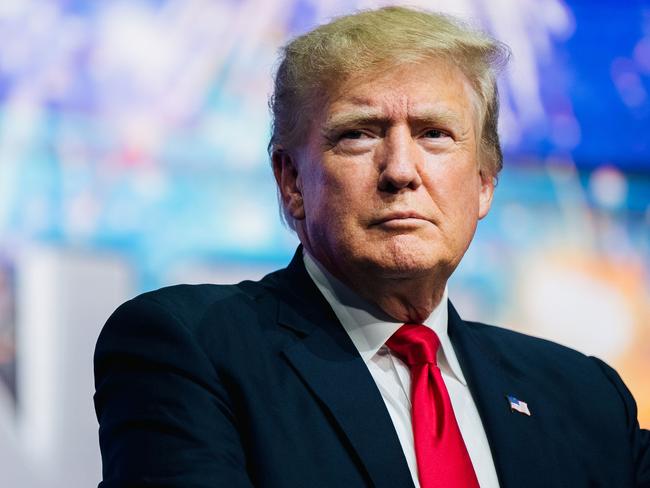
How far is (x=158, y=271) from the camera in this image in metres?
3.25

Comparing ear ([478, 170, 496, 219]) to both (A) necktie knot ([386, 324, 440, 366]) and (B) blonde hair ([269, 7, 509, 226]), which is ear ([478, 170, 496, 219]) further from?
(A) necktie knot ([386, 324, 440, 366])

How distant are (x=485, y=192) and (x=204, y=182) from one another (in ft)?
3.99

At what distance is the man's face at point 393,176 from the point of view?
2.02 metres

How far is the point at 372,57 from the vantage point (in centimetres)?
210

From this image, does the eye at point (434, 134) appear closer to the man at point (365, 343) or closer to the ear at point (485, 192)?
the man at point (365, 343)

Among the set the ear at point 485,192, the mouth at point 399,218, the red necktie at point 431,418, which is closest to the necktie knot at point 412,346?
the red necktie at point 431,418

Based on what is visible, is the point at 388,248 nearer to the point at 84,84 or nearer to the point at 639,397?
the point at 84,84

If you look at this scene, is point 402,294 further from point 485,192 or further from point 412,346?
point 485,192

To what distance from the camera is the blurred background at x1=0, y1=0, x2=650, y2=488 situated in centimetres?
316

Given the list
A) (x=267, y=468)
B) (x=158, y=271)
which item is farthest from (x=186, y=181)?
(x=267, y=468)

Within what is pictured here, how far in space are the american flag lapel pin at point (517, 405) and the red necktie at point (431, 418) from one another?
0.18 meters

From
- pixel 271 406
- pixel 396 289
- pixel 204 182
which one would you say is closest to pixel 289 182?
pixel 396 289

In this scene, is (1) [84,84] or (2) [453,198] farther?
(1) [84,84]

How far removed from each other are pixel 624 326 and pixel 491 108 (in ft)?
5.36
